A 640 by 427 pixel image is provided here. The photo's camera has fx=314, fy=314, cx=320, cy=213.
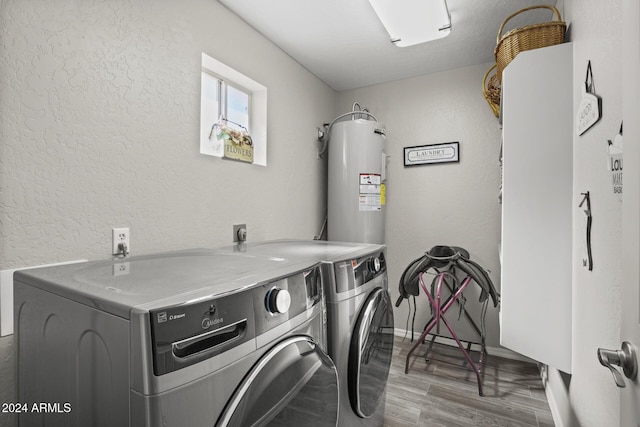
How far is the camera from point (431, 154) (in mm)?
2850

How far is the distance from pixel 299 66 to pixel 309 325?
231cm

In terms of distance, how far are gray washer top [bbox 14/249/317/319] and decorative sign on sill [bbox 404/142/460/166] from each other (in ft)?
6.99

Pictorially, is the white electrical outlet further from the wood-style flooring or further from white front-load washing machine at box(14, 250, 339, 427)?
the wood-style flooring

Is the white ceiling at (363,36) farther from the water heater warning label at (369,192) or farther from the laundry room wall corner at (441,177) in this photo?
the water heater warning label at (369,192)

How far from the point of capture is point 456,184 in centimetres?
276

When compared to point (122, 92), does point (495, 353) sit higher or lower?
lower

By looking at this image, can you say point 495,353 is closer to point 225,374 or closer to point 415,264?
point 415,264

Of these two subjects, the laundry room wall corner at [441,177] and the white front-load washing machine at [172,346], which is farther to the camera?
the laundry room wall corner at [441,177]

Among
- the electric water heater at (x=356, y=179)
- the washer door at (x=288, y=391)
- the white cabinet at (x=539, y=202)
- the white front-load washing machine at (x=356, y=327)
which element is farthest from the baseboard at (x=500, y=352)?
the washer door at (x=288, y=391)

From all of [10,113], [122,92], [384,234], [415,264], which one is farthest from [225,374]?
[384,234]

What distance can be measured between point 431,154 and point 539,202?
1.46 m

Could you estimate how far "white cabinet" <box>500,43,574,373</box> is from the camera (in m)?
1.40

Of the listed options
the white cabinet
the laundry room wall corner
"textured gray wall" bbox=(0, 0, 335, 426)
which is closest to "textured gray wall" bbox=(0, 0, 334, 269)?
"textured gray wall" bbox=(0, 0, 335, 426)

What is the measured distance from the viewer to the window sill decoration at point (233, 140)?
1.93 meters
